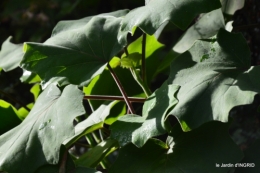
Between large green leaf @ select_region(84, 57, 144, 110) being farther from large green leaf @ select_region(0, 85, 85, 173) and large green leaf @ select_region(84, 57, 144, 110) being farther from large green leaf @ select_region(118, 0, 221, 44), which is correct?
large green leaf @ select_region(118, 0, 221, 44)

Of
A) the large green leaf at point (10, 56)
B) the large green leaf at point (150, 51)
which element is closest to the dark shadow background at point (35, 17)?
the large green leaf at point (150, 51)

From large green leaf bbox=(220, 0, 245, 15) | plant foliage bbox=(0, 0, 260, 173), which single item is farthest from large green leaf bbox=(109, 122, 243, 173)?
large green leaf bbox=(220, 0, 245, 15)

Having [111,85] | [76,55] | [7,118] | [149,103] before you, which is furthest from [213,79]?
[7,118]

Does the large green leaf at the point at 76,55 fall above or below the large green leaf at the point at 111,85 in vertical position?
above

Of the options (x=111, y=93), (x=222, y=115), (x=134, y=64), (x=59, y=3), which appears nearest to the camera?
(x=222, y=115)

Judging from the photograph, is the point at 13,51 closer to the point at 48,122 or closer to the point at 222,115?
the point at 48,122

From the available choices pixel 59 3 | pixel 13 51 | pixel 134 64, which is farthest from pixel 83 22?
pixel 59 3

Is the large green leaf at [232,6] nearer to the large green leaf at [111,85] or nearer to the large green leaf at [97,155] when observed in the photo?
the large green leaf at [111,85]
